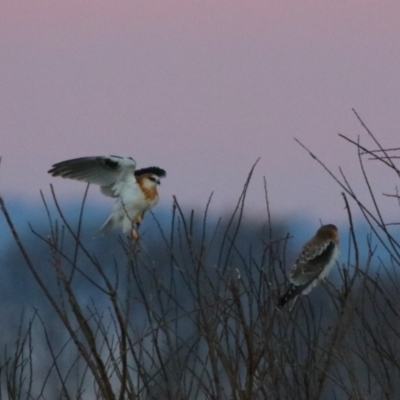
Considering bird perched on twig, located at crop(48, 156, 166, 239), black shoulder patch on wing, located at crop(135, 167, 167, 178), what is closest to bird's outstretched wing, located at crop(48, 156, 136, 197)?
bird perched on twig, located at crop(48, 156, 166, 239)

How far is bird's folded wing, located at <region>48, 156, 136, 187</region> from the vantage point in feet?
29.4

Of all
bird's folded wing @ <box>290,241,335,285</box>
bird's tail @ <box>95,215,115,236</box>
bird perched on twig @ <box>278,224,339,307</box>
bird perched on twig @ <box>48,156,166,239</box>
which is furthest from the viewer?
bird's tail @ <box>95,215,115,236</box>

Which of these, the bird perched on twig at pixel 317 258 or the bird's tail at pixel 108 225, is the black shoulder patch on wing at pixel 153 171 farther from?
the bird perched on twig at pixel 317 258

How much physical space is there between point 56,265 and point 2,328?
144 ft

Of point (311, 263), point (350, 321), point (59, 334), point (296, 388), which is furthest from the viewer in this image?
point (59, 334)

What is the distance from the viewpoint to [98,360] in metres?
3.19

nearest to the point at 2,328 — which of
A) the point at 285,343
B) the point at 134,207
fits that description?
the point at 134,207

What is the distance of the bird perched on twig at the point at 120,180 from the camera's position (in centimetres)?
906

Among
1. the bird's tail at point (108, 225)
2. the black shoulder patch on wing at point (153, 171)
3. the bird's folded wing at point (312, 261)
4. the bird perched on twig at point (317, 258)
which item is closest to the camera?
the bird perched on twig at point (317, 258)

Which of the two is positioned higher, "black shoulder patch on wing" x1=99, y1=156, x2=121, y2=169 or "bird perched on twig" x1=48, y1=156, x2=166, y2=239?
"black shoulder patch on wing" x1=99, y1=156, x2=121, y2=169

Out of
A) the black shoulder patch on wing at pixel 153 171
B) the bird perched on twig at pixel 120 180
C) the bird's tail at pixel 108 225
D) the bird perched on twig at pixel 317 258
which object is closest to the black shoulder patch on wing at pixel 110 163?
the bird perched on twig at pixel 120 180

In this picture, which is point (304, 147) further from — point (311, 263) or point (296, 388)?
point (311, 263)

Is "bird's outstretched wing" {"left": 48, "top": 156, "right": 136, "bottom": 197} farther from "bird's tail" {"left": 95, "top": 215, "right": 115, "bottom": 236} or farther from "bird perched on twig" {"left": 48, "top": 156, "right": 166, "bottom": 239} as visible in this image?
"bird's tail" {"left": 95, "top": 215, "right": 115, "bottom": 236}

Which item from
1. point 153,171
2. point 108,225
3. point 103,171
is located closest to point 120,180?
point 103,171
